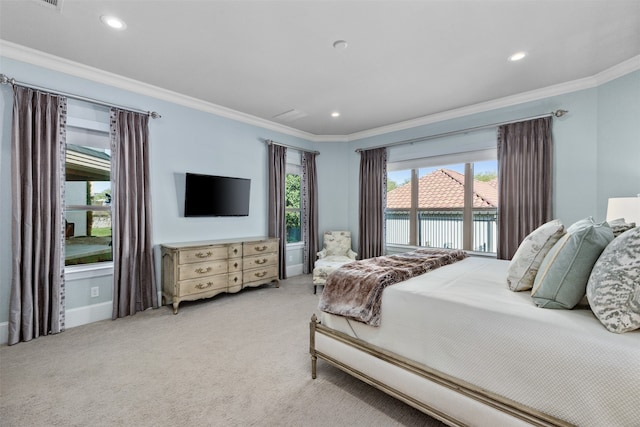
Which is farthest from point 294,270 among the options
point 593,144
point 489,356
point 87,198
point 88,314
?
point 593,144

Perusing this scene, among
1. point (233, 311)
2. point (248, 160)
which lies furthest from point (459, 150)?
point (233, 311)

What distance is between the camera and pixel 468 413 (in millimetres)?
1374

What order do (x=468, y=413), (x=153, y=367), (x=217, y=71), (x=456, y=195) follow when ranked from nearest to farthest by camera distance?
(x=468, y=413) < (x=153, y=367) < (x=217, y=71) < (x=456, y=195)

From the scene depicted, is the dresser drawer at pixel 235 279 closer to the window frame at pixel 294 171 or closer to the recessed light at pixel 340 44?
the window frame at pixel 294 171

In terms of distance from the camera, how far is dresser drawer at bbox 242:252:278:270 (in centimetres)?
412

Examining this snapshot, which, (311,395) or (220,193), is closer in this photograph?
(311,395)

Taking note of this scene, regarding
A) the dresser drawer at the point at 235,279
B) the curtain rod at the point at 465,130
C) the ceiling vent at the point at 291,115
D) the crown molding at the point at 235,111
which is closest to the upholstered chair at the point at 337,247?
the dresser drawer at the point at 235,279

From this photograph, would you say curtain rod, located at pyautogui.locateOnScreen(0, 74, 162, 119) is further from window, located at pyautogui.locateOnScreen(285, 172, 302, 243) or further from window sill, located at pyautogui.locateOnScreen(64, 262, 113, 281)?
window, located at pyautogui.locateOnScreen(285, 172, 302, 243)

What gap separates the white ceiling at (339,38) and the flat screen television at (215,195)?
115cm

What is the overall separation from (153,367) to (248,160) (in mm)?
3174

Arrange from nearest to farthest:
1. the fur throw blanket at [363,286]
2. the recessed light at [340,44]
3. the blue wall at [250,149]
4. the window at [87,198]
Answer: the fur throw blanket at [363,286] < the recessed light at [340,44] < the blue wall at [250,149] < the window at [87,198]

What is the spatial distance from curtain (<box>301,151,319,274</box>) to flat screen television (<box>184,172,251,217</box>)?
121 cm

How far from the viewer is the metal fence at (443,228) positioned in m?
4.17

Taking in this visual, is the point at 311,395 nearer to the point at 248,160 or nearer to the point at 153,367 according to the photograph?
the point at 153,367
